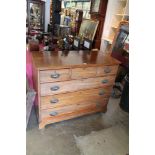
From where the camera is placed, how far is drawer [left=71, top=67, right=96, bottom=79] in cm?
147

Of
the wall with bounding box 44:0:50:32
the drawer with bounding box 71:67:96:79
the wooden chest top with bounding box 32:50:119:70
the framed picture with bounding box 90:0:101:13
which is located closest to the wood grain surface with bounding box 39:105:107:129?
the drawer with bounding box 71:67:96:79

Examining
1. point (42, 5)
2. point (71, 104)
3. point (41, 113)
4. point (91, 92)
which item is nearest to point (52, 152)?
point (41, 113)

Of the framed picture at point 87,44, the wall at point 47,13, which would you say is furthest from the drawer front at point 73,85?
the wall at point 47,13

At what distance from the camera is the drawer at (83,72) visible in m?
1.47

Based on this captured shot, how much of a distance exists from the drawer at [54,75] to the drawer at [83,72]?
0.07 metres

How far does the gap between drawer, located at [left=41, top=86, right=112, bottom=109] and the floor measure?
319 millimetres

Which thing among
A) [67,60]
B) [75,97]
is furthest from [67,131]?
[67,60]

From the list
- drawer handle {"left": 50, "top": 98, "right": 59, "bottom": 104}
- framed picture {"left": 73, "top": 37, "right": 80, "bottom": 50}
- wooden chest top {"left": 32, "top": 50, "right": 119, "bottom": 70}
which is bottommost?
drawer handle {"left": 50, "top": 98, "right": 59, "bottom": 104}

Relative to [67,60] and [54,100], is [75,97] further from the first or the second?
[67,60]

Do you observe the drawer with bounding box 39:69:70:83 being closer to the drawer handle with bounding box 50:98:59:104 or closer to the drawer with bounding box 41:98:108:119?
the drawer handle with bounding box 50:98:59:104

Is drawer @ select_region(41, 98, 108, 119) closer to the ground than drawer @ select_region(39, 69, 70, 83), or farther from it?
closer to the ground

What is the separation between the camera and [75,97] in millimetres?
1646

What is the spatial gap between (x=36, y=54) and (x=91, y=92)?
2.52ft
